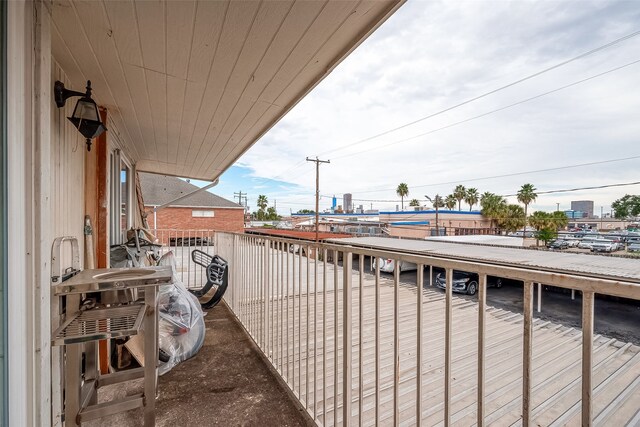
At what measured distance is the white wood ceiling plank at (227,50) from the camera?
1290 millimetres

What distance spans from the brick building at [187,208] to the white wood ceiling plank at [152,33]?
16.5 meters

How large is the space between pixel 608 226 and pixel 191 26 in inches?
1795

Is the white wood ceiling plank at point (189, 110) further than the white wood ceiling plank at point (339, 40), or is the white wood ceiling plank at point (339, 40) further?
the white wood ceiling plank at point (189, 110)

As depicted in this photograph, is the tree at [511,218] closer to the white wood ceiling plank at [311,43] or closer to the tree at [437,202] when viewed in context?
the tree at [437,202]

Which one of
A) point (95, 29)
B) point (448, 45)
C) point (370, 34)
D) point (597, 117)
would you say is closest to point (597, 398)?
point (370, 34)

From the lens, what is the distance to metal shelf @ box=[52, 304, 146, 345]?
1212mm

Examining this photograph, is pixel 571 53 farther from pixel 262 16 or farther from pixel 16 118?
pixel 16 118

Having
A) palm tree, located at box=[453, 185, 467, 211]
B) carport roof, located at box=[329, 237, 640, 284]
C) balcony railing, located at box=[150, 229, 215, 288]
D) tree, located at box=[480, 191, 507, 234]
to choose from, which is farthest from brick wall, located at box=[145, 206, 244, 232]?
palm tree, located at box=[453, 185, 467, 211]

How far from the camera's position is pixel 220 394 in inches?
81.0

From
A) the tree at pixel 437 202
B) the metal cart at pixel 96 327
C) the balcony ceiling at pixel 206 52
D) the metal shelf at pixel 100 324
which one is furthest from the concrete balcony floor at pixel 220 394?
the tree at pixel 437 202

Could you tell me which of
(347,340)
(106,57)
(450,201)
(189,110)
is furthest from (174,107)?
(450,201)

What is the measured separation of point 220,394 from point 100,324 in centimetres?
110

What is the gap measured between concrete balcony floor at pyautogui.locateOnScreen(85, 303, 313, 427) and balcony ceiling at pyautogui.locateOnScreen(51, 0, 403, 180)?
7.47ft

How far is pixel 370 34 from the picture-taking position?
1455 millimetres
